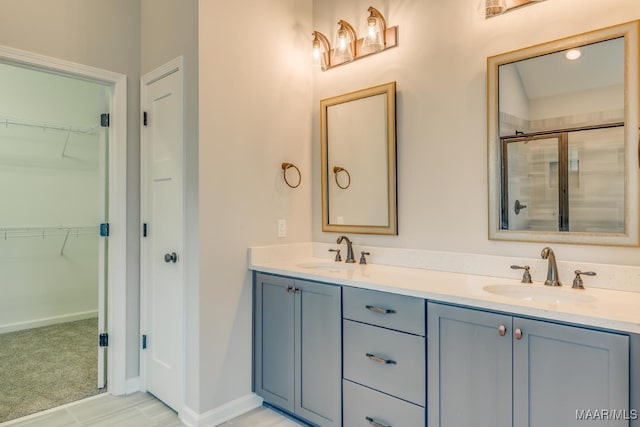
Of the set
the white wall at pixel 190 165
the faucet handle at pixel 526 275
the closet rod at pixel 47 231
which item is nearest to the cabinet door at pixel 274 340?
the white wall at pixel 190 165

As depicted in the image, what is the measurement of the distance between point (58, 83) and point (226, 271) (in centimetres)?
334

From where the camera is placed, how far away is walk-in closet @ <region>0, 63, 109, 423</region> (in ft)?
12.2

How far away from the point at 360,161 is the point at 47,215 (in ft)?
11.2

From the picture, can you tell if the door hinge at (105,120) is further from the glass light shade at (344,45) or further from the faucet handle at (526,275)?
the faucet handle at (526,275)

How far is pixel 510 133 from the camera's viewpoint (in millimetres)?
1882

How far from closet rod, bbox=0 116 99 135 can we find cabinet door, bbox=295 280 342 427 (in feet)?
10.8

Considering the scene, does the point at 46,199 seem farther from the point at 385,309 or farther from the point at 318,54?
the point at 385,309

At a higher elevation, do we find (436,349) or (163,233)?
(163,233)

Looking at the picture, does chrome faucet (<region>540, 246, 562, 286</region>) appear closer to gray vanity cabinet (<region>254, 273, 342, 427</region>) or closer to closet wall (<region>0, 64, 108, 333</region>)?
gray vanity cabinet (<region>254, 273, 342, 427</region>)

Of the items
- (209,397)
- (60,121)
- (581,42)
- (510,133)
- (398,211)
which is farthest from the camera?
(60,121)

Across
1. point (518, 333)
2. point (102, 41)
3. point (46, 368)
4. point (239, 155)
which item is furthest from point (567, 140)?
point (46, 368)

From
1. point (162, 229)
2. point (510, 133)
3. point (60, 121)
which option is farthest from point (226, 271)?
point (60, 121)

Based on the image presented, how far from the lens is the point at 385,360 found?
1749mm

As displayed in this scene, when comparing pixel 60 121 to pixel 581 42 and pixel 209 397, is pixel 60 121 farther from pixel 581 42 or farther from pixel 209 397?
pixel 581 42
